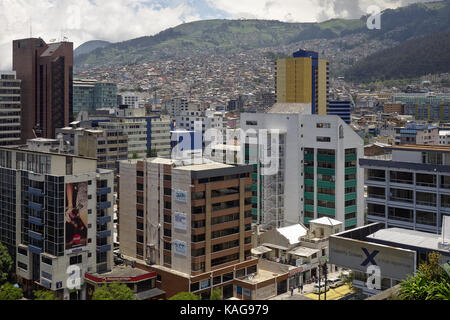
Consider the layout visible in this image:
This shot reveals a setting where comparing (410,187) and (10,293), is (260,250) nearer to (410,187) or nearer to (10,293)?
(410,187)

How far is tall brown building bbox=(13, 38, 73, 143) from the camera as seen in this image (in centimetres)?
8094

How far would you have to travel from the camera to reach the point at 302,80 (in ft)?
361

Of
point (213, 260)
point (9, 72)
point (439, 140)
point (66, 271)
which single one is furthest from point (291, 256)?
point (439, 140)

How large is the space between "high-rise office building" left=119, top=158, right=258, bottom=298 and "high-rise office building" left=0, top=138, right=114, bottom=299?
7.56ft

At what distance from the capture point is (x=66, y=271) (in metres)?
32.8

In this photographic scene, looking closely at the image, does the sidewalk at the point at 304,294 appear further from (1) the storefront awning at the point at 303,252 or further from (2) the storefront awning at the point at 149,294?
(2) the storefront awning at the point at 149,294

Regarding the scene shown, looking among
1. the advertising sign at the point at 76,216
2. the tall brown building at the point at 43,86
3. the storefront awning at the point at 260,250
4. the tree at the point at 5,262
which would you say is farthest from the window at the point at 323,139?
the tall brown building at the point at 43,86

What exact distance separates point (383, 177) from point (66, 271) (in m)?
19.7

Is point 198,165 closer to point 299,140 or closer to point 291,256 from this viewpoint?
point 291,256

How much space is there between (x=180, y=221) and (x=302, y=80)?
82.8 metres

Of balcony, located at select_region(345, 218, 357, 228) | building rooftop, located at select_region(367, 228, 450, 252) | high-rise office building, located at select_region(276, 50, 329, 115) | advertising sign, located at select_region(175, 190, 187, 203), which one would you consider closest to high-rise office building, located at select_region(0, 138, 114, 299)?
advertising sign, located at select_region(175, 190, 187, 203)

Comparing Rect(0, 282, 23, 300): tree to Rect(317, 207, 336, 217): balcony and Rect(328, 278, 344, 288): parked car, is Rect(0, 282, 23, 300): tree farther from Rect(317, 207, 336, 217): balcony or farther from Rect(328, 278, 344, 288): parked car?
Rect(317, 207, 336, 217): balcony

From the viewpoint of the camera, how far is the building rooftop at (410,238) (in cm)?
2198

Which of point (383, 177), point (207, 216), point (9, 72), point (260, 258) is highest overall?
point (9, 72)
